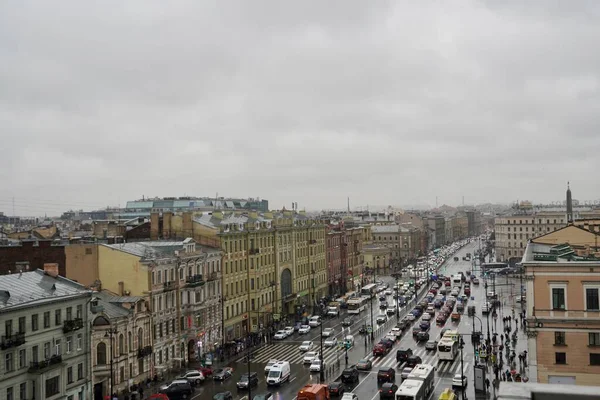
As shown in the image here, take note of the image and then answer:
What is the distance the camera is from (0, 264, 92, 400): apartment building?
135ft

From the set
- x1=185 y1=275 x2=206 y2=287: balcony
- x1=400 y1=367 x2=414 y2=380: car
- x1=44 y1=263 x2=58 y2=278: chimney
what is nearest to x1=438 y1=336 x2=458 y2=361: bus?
x1=400 y1=367 x2=414 y2=380: car

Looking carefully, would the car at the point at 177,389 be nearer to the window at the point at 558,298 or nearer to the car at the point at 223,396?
the car at the point at 223,396

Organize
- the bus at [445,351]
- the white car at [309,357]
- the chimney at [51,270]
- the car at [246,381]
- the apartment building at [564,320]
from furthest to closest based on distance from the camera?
the bus at [445,351] < the white car at [309,357] < the car at [246,381] < the chimney at [51,270] < the apartment building at [564,320]

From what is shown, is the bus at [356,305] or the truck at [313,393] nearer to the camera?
the truck at [313,393]

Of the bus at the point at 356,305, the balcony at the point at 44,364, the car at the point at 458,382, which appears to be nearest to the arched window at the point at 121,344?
the balcony at the point at 44,364

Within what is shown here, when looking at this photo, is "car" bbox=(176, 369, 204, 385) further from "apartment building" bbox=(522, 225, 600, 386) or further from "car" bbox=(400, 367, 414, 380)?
"apartment building" bbox=(522, 225, 600, 386)

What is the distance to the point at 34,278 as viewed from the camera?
1929 inches

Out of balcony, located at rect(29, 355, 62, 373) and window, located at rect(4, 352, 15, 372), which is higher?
window, located at rect(4, 352, 15, 372)

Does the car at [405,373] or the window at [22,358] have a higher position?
the window at [22,358]

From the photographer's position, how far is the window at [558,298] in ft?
147

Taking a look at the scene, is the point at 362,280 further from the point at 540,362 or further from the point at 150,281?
the point at 540,362

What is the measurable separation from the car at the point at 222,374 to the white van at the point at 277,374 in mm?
5455

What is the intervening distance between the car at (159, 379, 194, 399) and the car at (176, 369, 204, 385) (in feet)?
10.8

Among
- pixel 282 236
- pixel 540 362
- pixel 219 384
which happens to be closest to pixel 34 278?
pixel 219 384
